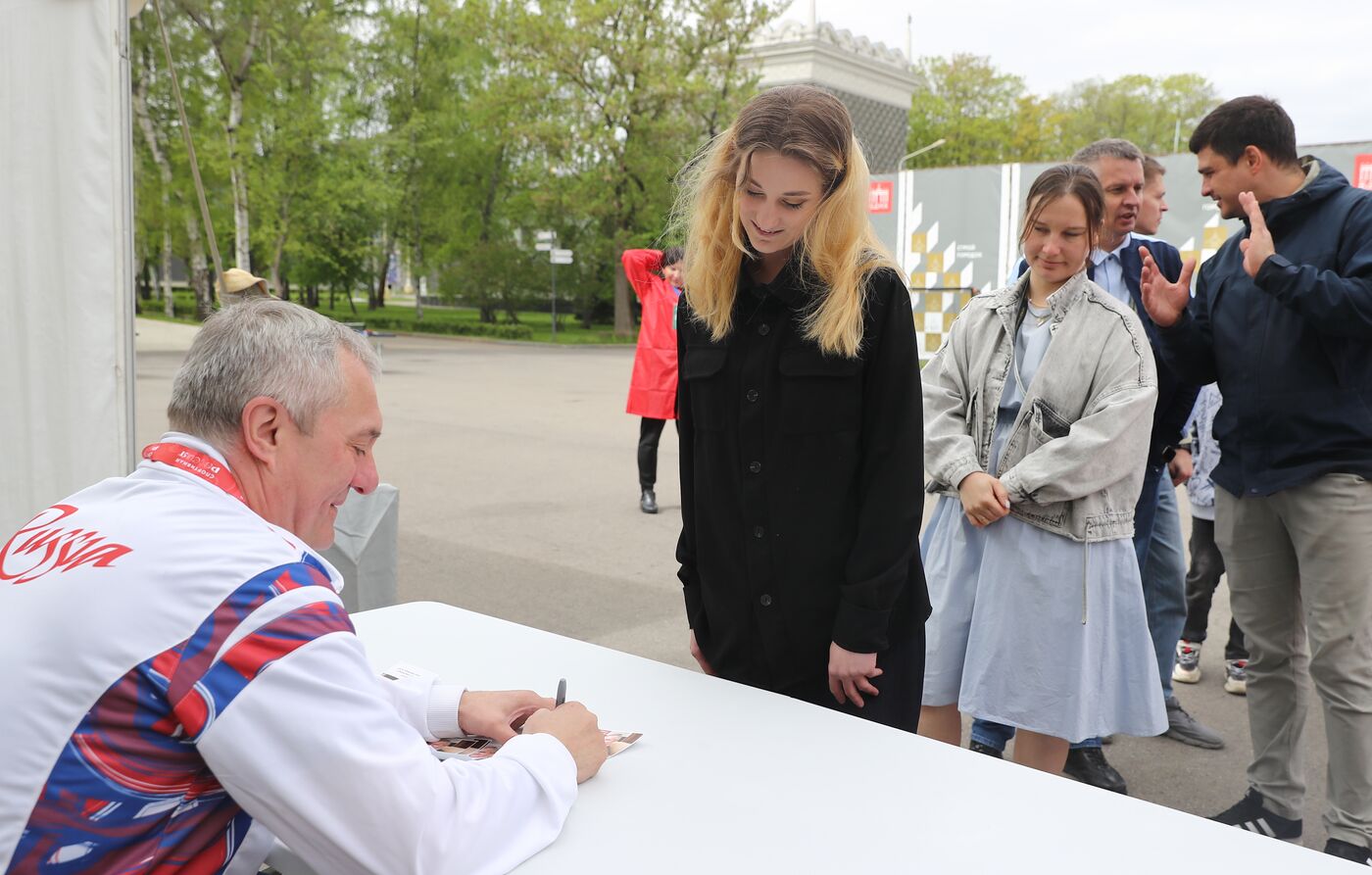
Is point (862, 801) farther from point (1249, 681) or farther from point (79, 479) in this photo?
point (79, 479)

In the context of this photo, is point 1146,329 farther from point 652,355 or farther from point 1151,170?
point 652,355

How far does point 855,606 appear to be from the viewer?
6.82 ft

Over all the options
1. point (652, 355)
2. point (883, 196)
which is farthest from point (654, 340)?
point (883, 196)

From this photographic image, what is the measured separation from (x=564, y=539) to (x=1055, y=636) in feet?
14.6

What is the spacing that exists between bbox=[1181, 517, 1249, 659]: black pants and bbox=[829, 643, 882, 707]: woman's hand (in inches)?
121

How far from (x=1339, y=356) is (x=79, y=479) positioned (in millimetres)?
4112

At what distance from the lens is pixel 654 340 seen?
7.69 metres

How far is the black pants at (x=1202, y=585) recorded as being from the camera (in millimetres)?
4664

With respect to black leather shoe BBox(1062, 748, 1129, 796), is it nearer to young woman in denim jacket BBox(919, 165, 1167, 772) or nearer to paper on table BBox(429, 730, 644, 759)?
young woman in denim jacket BBox(919, 165, 1167, 772)

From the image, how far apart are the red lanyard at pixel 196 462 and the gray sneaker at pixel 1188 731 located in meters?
3.60

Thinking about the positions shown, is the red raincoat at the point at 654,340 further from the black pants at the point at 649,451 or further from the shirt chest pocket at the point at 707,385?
the shirt chest pocket at the point at 707,385

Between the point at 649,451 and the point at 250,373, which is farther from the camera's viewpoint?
the point at 649,451

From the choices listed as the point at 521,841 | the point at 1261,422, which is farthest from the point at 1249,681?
the point at 521,841

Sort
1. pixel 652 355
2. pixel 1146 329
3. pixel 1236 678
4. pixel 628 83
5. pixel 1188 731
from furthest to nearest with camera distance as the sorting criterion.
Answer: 1. pixel 628 83
2. pixel 652 355
3. pixel 1236 678
4. pixel 1188 731
5. pixel 1146 329
